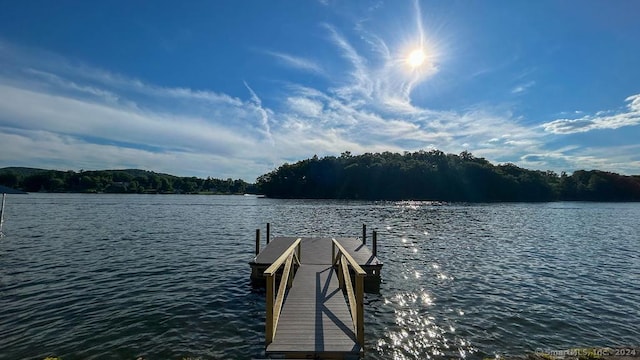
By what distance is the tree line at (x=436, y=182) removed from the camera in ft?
430

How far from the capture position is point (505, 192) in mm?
130125

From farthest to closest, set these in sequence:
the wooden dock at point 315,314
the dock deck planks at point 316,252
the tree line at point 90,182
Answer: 1. the tree line at point 90,182
2. the dock deck planks at point 316,252
3. the wooden dock at point 315,314

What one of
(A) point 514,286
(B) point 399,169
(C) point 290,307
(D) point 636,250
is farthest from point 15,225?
(B) point 399,169

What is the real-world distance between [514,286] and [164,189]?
198 m

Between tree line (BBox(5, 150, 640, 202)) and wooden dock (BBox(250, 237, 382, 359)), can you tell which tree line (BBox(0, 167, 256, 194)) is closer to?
tree line (BBox(5, 150, 640, 202))

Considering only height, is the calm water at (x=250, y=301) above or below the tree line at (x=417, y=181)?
below

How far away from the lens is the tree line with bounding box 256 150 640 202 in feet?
430

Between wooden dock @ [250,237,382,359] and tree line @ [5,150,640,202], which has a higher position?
tree line @ [5,150,640,202]

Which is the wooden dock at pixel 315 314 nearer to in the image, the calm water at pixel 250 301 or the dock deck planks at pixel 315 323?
the dock deck planks at pixel 315 323

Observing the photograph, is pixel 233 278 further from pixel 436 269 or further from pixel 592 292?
pixel 592 292

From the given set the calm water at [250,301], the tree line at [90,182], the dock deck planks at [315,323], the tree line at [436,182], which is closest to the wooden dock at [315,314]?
the dock deck planks at [315,323]

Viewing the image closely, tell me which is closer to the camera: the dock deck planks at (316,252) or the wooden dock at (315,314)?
the wooden dock at (315,314)

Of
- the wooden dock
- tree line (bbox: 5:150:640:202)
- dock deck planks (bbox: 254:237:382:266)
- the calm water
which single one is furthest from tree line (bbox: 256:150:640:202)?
the wooden dock

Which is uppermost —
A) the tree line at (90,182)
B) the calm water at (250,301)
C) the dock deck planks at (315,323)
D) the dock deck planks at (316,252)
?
the tree line at (90,182)
